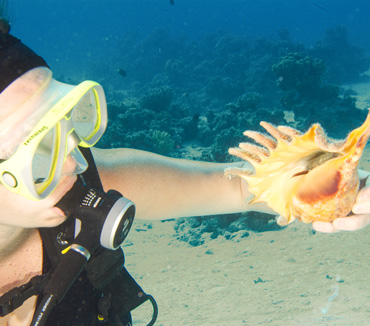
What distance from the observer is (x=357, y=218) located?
1.26m

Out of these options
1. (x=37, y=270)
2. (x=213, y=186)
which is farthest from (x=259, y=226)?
(x=37, y=270)

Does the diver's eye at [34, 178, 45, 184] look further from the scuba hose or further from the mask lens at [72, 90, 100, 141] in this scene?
the mask lens at [72, 90, 100, 141]

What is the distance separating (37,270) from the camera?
1.92m

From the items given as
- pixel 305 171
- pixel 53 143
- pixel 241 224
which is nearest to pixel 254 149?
pixel 305 171

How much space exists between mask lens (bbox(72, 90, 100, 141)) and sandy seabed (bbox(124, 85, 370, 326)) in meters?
2.73

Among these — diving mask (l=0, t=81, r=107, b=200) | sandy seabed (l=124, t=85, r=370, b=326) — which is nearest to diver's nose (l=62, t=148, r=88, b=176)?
diving mask (l=0, t=81, r=107, b=200)

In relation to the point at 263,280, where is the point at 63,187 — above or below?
above

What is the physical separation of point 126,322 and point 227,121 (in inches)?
340

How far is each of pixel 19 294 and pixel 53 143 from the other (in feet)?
3.12

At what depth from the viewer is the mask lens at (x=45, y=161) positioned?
1.45m

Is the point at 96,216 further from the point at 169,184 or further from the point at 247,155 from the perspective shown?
the point at 247,155

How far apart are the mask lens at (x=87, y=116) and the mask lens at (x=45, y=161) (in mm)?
332

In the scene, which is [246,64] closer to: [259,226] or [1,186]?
[259,226]

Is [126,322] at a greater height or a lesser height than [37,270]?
lesser
